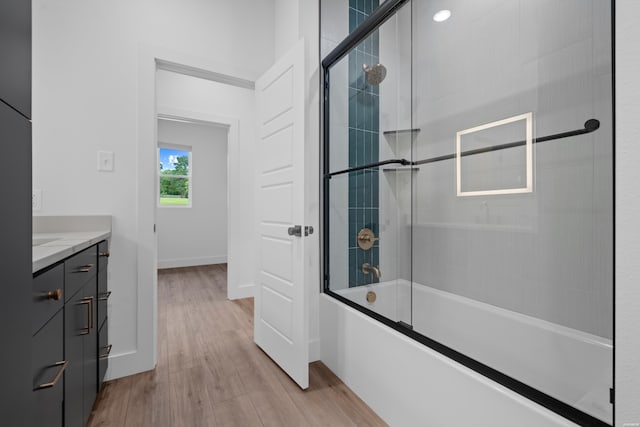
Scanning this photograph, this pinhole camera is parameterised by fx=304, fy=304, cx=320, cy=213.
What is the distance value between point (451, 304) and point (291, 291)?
3.35 feet

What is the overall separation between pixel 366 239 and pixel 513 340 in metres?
0.95

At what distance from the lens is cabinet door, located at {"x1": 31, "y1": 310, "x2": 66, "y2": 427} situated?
733 mm

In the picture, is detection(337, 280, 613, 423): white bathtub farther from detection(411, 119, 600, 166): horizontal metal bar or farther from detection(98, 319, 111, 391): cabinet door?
detection(98, 319, 111, 391): cabinet door

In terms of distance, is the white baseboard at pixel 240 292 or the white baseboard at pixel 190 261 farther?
the white baseboard at pixel 190 261

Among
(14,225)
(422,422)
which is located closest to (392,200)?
(422,422)

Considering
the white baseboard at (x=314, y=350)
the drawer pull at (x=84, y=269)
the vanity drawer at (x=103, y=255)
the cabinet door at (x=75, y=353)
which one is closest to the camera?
the cabinet door at (x=75, y=353)

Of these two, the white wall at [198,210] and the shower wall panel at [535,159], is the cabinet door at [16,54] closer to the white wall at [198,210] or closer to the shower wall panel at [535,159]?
the shower wall panel at [535,159]

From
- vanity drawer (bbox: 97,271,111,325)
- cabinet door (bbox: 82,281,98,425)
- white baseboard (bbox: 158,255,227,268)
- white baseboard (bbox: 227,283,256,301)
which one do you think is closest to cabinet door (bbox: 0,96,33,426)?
cabinet door (bbox: 82,281,98,425)

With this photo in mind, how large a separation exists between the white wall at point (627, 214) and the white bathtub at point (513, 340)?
0.35 meters

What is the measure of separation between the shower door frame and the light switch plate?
132cm

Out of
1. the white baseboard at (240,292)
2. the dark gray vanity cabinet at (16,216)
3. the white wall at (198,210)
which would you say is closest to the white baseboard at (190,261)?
the white wall at (198,210)

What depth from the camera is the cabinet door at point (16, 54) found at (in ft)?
1.80

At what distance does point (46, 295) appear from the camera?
808 mm

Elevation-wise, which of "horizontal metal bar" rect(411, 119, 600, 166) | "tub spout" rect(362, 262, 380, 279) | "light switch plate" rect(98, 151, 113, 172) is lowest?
"tub spout" rect(362, 262, 380, 279)
